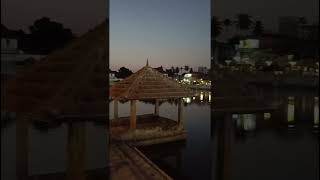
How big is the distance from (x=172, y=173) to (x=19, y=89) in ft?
3.66

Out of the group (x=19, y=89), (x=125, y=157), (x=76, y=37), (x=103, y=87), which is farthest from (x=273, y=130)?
(x=19, y=89)

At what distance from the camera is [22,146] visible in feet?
7.36

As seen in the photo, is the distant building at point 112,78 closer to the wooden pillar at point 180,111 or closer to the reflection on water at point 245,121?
the wooden pillar at point 180,111

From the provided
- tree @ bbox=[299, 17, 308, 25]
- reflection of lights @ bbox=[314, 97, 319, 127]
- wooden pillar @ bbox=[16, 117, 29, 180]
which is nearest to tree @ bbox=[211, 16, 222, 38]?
tree @ bbox=[299, 17, 308, 25]

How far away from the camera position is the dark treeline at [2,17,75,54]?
2.26 meters

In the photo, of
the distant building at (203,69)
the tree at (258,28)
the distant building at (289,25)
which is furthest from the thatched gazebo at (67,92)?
the distant building at (289,25)

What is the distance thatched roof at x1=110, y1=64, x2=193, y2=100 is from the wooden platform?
0.48 ft

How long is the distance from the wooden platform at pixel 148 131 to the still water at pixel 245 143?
0.04 m

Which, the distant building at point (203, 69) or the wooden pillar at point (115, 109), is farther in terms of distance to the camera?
the distant building at point (203, 69)

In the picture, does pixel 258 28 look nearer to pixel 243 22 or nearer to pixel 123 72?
pixel 243 22

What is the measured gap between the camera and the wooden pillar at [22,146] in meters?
2.24

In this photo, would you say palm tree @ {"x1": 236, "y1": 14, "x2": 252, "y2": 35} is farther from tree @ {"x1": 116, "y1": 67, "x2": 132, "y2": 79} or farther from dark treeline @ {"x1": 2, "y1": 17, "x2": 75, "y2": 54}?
dark treeline @ {"x1": 2, "y1": 17, "x2": 75, "y2": 54}

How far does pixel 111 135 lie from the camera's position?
96.0 inches

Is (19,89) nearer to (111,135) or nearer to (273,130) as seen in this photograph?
(111,135)
